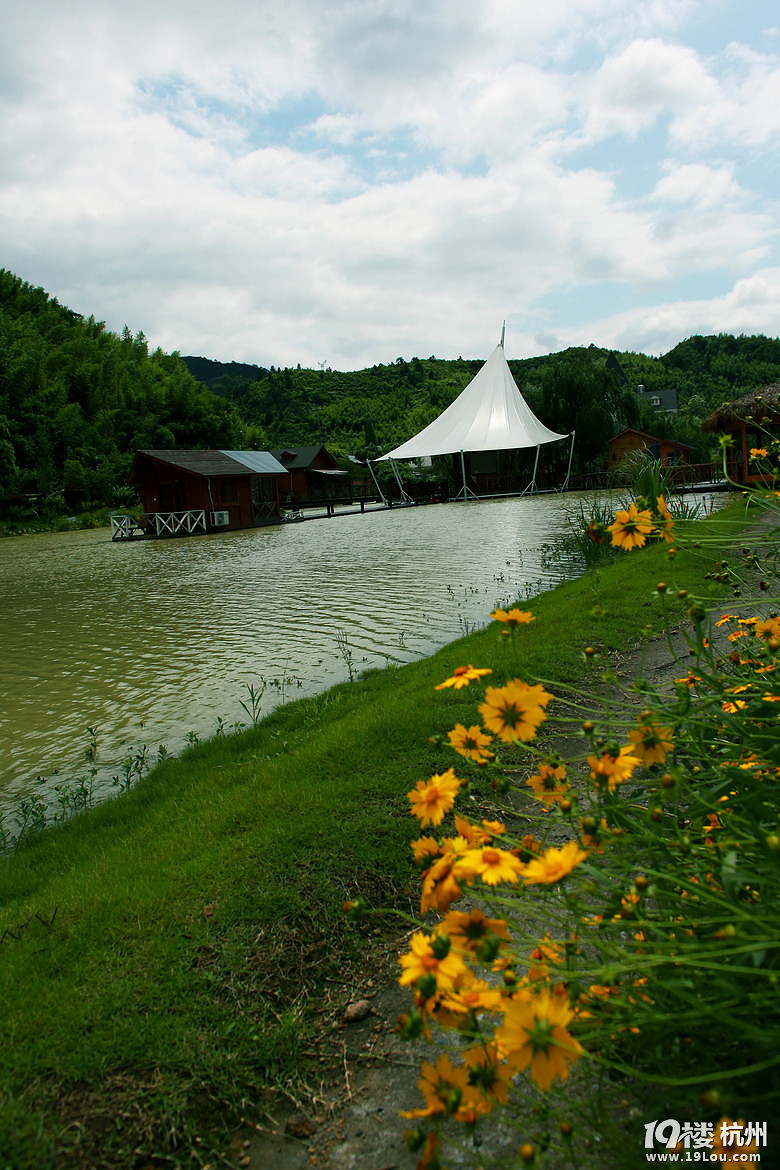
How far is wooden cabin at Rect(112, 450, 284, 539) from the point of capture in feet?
80.2

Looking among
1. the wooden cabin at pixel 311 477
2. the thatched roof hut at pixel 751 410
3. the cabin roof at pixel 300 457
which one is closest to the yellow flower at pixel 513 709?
the thatched roof hut at pixel 751 410

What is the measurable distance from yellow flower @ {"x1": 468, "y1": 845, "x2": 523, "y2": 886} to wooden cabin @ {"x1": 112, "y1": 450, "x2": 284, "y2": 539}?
23987mm

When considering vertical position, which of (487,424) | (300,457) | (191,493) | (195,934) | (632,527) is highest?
(300,457)

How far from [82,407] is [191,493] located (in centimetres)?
1905

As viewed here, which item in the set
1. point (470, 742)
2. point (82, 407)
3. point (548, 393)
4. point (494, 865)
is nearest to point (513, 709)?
point (470, 742)

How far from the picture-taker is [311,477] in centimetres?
4488

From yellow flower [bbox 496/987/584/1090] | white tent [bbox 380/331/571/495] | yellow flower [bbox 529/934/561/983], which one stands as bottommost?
yellow flower [bbox 529/934/561/983]

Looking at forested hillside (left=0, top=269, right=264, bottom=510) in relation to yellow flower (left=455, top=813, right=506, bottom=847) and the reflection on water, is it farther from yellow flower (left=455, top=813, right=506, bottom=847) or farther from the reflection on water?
yellow flower (left=455, top=813, right=506, bottom=847)

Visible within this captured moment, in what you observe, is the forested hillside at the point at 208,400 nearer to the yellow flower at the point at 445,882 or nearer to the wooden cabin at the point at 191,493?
the wooden cabin at the point at 191,493

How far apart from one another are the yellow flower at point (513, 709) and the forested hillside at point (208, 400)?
33311 mm

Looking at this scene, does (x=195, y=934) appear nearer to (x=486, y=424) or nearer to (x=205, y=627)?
(x=205, y=627)

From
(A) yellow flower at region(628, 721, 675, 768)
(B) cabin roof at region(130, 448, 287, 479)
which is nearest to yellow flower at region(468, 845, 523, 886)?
(A) yellow flower at region(628, 721, 675, 768)

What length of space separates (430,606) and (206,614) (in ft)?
8.74

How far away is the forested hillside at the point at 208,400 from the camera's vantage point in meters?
33.9
